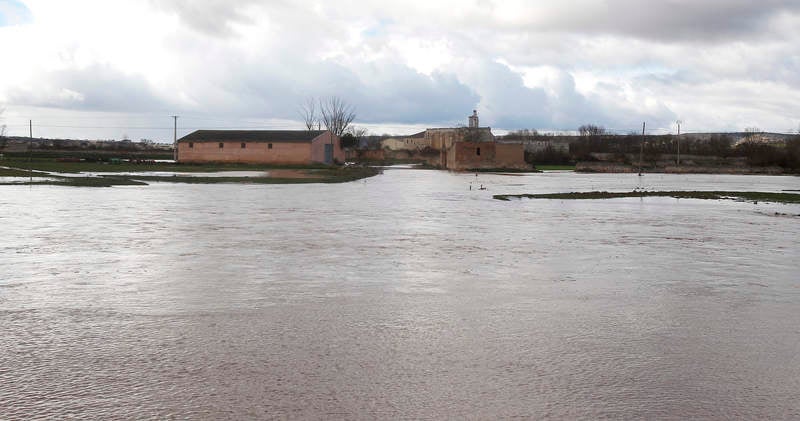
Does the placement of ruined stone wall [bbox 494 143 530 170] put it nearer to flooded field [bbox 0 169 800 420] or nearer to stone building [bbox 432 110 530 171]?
stone building [bbox 432 110 530 171]

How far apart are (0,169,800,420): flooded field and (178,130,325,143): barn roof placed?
7038 centimetres

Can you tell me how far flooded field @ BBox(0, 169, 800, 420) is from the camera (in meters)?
5.65

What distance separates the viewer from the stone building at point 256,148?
86812mm

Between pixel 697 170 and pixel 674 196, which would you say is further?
pixel 697 170

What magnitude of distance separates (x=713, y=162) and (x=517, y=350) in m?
118

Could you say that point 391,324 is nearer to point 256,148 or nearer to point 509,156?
point 256,148

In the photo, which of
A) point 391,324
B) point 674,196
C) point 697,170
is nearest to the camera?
point 391,324

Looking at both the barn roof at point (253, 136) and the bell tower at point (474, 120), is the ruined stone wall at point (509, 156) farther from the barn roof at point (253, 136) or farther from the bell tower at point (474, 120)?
the bell tower at point (474, 120)

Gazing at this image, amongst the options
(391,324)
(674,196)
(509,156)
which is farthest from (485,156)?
(391,324)

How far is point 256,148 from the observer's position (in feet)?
287

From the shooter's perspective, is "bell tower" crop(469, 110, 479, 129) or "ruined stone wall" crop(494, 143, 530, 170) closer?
"ruined stone wall" crop(494, 143, 530, 170)

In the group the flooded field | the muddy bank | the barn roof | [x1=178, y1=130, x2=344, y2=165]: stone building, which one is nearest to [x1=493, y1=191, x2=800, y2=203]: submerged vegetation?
the flooded field

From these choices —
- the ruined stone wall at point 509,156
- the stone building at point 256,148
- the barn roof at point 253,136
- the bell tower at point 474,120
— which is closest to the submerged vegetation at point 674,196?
the stone building at point 256,148

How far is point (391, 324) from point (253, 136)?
85.0 m
